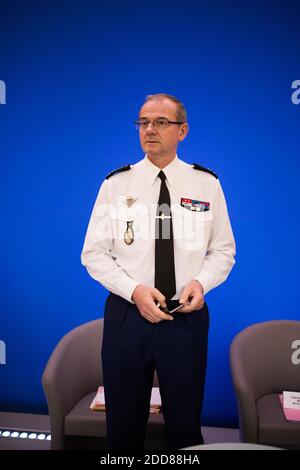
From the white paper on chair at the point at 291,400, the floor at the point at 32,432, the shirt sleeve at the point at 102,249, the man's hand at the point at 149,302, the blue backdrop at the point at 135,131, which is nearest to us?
the man's hand at the point at 149,302

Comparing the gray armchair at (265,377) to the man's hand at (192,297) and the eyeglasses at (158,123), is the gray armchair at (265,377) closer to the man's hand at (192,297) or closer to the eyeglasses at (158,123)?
the man's hand at (192,297)

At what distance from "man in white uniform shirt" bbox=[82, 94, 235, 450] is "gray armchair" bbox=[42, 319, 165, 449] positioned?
0.35m

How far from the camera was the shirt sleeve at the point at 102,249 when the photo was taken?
1537 mm

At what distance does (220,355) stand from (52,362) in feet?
3.56

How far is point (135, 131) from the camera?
2430mm

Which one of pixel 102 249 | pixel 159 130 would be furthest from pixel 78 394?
pixel 159 130

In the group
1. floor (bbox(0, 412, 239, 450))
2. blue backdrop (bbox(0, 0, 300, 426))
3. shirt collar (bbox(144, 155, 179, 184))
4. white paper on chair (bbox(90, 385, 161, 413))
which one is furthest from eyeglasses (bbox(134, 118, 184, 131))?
floor (bbox(0, 412, 239, 450))

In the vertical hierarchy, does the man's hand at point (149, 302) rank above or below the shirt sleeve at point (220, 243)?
below

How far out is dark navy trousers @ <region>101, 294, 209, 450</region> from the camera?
1501 mm

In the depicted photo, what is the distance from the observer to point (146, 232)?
1574 millimetres

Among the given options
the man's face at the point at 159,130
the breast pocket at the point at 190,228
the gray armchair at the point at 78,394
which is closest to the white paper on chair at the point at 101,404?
the gray armchair at the point at 78,394

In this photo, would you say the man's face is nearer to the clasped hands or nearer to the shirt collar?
the shirt collar

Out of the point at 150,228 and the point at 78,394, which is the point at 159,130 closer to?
the point at 150,228

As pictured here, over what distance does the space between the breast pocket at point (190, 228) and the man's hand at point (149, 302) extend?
23cm
